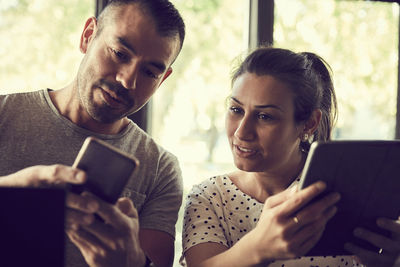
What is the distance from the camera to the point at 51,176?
2.89ft

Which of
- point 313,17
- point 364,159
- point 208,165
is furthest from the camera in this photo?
point 313,17

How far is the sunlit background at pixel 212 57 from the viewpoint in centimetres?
184

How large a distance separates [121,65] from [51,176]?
57cm

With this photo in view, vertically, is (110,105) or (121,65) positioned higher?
(121,65)

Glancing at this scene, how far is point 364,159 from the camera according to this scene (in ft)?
3.47

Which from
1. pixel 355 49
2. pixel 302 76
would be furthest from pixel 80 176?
pixel 355 49

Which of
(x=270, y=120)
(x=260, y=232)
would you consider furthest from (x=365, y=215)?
(x=270, y=120)

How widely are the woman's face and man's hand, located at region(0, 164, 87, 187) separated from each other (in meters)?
0.63

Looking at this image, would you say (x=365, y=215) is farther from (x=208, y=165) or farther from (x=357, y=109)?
(x=357, y=109)

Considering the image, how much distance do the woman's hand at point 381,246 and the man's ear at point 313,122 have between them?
0.44 m

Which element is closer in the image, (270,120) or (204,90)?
(270,120)

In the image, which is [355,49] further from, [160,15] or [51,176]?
[51,176]

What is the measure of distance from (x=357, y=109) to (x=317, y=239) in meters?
1.42

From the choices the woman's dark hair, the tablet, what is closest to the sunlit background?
the woman's dark hair
